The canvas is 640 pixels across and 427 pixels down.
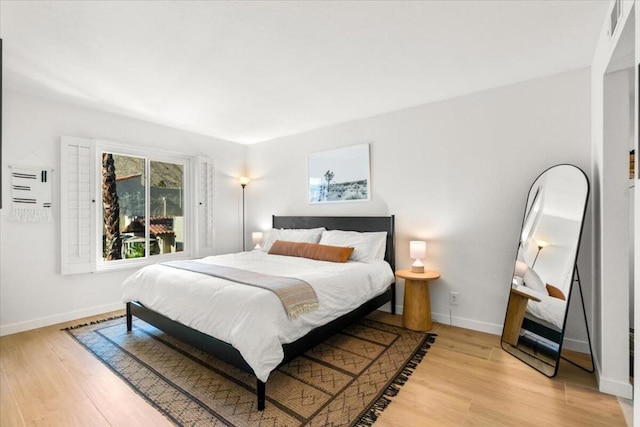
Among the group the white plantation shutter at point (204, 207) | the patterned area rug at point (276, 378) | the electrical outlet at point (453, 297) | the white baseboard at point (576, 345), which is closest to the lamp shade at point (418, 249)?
the electrical outlet at point (453, 297)

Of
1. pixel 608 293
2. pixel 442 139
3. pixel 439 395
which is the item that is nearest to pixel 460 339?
pixel 439 395

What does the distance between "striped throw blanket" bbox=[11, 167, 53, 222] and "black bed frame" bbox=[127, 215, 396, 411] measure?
4.74 ft

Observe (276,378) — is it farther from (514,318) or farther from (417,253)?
(514,318)

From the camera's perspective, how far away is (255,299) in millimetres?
2133

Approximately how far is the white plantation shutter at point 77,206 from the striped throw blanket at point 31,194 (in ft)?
0.42

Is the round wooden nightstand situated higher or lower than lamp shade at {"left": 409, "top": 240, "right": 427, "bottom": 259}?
lower

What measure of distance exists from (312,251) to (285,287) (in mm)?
1463

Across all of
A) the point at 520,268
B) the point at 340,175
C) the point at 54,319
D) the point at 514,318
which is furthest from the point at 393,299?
the point at 54,319

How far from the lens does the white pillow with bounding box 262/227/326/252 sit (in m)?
4.17

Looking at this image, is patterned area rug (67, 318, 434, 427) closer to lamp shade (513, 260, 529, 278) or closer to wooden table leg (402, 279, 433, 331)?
wooden table leg (402, 279, 433, 331)

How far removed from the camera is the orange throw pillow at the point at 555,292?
2.37 meters

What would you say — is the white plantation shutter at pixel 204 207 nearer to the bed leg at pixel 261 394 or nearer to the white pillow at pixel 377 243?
the white pillow at pixel 377 243

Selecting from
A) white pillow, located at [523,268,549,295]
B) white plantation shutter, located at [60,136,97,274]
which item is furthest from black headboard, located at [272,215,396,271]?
white plantation shutter, located at [60,136,97,274]

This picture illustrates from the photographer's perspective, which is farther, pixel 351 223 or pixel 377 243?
pixel 351 223
